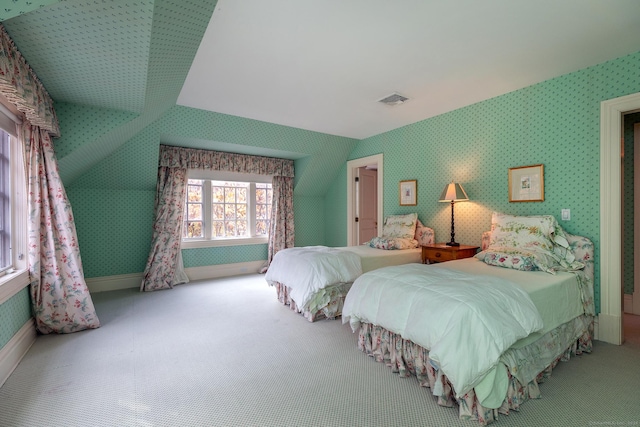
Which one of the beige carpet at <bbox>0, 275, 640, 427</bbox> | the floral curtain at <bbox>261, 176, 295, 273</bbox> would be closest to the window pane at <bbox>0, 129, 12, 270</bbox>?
the beige carpet at <bbox>0, 275, 640, 427</bbox>

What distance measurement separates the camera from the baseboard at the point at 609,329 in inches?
103

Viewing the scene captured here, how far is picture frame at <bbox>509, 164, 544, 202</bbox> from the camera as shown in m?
3.11

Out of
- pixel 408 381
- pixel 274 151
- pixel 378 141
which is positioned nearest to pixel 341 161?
pixel 378 141

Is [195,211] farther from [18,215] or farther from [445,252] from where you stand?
[445,252]

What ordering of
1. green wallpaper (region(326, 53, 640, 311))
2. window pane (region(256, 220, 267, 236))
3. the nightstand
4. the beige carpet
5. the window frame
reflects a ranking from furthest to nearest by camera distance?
1. window pane (region(256, 220, 267, 236))
2. the window frame
3. the nightstand
4. green wallpaper (region(326, 53, 640, 311))
5. the beige carpet

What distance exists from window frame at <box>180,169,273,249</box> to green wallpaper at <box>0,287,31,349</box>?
2256 mm

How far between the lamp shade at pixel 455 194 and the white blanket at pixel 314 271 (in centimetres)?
132

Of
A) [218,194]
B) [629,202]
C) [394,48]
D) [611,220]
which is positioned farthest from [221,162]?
[629,202]

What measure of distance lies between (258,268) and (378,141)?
3128mm

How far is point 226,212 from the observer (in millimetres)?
5422

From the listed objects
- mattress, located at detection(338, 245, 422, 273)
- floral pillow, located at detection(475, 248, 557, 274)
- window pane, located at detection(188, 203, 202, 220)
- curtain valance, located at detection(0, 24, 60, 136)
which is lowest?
mattress, located at detection(338, 245, 422, 273)

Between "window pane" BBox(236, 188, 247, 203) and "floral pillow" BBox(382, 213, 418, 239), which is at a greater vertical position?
"window pane" BBox(236, 188, 247, 203)

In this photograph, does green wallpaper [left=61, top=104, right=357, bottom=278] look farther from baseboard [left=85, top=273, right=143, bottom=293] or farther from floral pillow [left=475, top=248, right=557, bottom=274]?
floral pillow [left=475, top=248, right=557, bottom=274]

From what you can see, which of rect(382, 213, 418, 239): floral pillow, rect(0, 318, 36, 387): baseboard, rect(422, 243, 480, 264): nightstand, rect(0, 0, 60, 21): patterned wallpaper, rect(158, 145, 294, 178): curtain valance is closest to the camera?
rect(0, 0, 60, 21): patterned wallpaper
